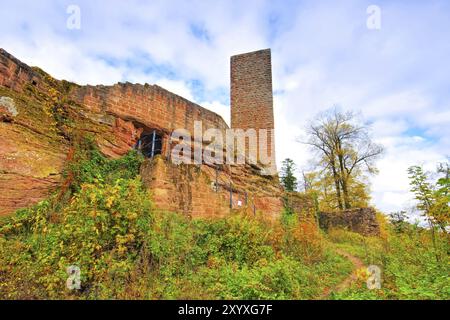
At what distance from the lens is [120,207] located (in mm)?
4504

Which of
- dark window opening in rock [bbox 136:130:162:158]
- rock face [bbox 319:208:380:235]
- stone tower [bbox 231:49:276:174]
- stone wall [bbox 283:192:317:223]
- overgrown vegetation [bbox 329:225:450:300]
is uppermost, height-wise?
stone tower [bbox 231:49:276:174]

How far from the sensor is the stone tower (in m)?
15.4

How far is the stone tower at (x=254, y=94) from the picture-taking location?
50.4 ft

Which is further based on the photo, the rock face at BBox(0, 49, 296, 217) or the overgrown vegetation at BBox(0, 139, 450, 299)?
the rock face at BBox(0, 49, 296, 217)

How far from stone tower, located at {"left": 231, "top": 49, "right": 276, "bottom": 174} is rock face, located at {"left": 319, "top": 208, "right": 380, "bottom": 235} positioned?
6327mm

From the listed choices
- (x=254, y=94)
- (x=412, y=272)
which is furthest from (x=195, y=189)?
(x=254, y=94)

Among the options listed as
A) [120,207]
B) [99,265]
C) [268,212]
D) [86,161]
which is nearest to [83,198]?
[120,207]

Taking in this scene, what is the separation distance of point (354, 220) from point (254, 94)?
959 cm

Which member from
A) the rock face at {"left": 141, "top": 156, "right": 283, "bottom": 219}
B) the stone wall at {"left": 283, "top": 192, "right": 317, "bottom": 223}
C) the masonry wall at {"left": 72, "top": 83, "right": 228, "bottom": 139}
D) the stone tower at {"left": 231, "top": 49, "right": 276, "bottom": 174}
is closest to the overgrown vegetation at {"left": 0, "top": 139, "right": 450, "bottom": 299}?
the rock face at {"left": 141, "top": 156, "right": 283, "bottom": 219}

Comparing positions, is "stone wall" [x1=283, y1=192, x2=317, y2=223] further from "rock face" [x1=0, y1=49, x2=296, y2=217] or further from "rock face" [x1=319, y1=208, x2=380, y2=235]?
"rock face" [x1=0, y1=49, x2=296, y2=217]

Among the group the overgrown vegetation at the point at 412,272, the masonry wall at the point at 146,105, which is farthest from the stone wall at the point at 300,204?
the masonry wall at the point at 146,105
